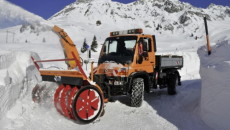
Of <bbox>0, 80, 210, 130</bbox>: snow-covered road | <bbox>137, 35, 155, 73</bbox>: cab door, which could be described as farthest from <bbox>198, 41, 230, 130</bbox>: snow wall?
<bbox>137, 35, 155, 73</bbox>: cab door

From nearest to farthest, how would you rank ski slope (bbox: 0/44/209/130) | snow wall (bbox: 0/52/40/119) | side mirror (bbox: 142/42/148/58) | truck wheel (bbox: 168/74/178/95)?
snow wall (bbox: 0/52/40/119)
ski slope (bbox: 0/44/209/130)
side mirror (bbox: 142/42/148/58)
truck wheel (bbox: 168/74/178/95)

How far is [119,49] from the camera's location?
26.5 ft

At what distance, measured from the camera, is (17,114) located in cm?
554

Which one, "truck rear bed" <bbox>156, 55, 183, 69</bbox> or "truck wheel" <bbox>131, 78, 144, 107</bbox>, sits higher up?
"truck rear bed" <bbox>156, 55, 183, 69</bbox>

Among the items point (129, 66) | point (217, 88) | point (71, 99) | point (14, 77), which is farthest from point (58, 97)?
point (217, 88)

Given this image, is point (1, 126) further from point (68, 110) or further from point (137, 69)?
point (137, 69)

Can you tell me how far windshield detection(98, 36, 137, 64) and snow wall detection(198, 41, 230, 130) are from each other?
2254mm

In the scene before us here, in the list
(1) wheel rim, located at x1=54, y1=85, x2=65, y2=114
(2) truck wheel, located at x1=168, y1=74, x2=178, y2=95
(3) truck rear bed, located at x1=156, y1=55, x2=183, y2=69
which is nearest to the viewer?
(1) wheel rim, located at x1=54, y1=85, x2=65, y2=114

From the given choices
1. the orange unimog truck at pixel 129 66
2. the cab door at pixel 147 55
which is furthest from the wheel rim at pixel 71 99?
the cab door at pixel 147 55

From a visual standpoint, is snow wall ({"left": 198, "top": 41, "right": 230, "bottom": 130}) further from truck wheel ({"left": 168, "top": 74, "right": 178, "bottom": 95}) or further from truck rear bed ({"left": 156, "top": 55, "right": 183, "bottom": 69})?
truck wheel ({"left": 168, "top": 74, "right": 178, "bottom": 95})

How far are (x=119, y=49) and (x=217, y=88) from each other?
3410mm

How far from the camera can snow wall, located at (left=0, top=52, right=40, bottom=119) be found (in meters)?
5.17

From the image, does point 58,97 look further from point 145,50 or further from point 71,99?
point 145,50

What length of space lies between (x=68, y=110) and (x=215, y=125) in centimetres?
331
